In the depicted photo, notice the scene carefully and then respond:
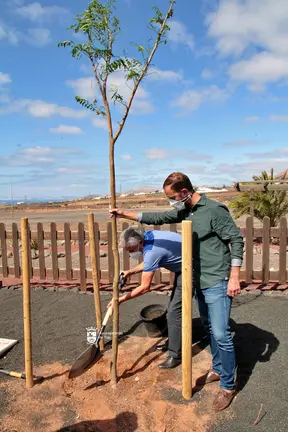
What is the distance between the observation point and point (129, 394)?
316 centimetres

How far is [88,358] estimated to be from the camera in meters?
3.53

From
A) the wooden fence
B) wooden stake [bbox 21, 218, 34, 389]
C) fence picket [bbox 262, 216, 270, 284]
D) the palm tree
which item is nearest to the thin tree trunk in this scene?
wooden stake [bbox 21, 218, 34, 389]

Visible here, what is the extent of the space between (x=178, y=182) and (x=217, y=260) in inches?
30.5

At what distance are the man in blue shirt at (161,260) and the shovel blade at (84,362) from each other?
0.72 meters

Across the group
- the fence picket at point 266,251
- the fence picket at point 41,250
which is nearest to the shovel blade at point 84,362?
the fence picket at point 41,250

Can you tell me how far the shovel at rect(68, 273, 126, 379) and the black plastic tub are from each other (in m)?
0.79

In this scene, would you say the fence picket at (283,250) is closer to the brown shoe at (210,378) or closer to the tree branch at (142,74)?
the brown shoe at (210,378)

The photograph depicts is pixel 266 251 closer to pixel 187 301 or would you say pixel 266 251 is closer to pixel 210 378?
pixel 210 378

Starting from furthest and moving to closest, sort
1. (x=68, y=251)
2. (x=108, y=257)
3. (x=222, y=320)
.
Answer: (x=68, y=251), (x=108, y=257), (x=222, y=320)

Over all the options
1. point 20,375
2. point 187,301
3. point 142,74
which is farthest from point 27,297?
point 142,74

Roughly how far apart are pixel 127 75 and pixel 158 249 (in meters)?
1.69

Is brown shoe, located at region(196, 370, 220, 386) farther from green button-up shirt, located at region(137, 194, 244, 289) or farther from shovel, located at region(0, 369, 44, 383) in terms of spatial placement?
shovel, located at region(0, 369, 44, 383)

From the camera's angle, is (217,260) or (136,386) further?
(136,386)

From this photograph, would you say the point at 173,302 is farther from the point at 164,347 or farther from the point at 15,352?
the point at 15,352
